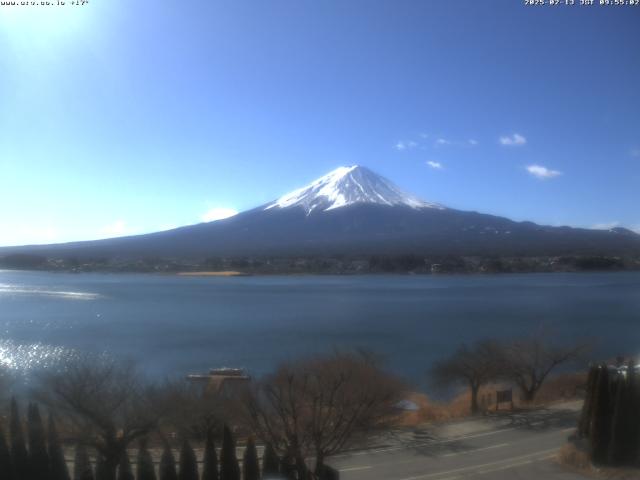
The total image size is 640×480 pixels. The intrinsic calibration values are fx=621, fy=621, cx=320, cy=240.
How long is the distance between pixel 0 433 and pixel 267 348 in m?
8.34

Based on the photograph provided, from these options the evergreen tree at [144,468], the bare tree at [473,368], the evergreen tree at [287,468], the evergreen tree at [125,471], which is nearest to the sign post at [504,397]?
the bare tree at [473,368]

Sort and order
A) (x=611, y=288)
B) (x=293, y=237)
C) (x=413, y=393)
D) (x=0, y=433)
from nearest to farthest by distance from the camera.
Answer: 1. (x=0, y=433)
2. (x=413, y=393)
3. (x=611, y=288)
4. (x=293, y=237)

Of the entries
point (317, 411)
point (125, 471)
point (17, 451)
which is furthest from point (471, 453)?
point (17, 451)

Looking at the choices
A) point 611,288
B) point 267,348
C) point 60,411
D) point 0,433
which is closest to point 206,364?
point 267,348

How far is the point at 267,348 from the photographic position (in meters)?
12.2

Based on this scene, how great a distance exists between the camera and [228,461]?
4.26 metres

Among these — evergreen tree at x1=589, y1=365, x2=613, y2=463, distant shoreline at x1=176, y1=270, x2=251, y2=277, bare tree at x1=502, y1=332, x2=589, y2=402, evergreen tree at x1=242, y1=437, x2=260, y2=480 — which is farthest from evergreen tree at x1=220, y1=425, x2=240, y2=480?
distant shoreline at x1=176, y1=270, x2=251, y2=277

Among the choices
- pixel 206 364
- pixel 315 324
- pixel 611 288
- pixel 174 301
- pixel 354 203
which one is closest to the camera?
pixel 206 364

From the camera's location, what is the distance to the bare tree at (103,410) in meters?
4.27

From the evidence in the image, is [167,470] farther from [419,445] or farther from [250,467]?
[419,445]

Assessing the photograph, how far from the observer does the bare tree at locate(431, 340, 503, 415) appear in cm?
849

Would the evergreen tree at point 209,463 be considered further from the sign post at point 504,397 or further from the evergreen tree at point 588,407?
the sign post at point 504,397

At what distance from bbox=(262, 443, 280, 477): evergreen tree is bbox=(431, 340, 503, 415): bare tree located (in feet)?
14.5

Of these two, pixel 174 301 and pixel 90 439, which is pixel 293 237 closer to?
pixel 174 301
